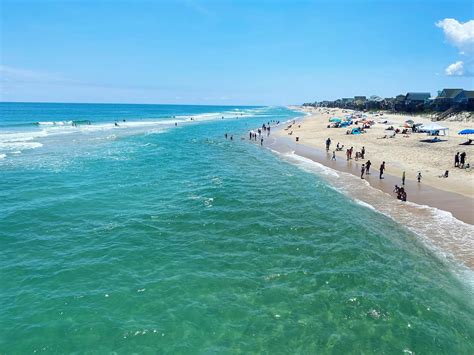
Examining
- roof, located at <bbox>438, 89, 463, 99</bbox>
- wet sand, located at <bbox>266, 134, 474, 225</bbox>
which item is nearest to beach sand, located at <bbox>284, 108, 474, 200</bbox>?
wet sand, located at <bbox>266, 134, 474, 225</bbox>

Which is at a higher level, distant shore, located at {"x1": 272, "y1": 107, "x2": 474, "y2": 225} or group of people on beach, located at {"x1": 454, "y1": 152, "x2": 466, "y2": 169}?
group of people on beach, located at {"x1": 454, "y1": 152, "x2": 466, "y2": 169}

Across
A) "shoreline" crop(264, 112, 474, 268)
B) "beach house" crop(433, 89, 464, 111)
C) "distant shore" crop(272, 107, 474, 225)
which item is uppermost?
"beach house" crop(433, 89, 464, 111)

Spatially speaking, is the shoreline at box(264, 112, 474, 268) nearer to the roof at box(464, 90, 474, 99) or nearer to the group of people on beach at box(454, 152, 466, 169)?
the group of people on beach at box(454, 152, 466, 169)

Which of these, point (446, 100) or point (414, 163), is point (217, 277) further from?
point (446, 100)

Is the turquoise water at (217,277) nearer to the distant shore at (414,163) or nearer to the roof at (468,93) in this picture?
the distant shore at (414,163)

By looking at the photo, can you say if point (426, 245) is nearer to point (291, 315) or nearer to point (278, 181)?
point (291, 315)

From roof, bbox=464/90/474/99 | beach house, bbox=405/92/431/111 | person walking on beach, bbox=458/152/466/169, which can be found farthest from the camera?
beach house, bbox=405/92/431/111

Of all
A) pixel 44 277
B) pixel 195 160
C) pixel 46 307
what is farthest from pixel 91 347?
pixel 195 160
